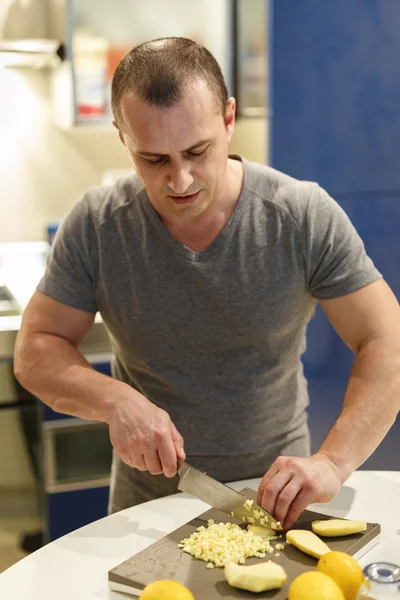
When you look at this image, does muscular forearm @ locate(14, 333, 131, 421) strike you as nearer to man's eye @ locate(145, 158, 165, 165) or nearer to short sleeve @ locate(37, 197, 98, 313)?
short sleeve @ locate(37, 197, 98, 313)

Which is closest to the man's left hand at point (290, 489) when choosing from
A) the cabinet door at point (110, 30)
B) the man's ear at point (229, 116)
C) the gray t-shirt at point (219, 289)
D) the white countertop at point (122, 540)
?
the white countertop at point (122, 540)

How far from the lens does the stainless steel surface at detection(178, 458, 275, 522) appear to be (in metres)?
1.44

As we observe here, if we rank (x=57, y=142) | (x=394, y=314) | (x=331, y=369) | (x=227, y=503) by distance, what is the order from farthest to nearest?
(x=57, y=142), (x=331, y=369), (x=394, y=314), (x=227, y=503)

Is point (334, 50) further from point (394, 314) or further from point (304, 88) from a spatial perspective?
point (394, 314)

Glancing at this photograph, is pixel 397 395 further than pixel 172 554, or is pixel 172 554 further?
pixel 397 395

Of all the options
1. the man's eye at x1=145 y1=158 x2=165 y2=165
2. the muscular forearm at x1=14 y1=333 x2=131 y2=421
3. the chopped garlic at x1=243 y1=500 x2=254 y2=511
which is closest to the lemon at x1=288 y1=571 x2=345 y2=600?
the chopped garlic at x1=243 y1=500 x2=254 y2=511

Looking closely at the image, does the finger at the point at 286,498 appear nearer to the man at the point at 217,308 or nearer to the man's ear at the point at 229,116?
the man at the point at 217,308

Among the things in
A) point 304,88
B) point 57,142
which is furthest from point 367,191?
point 57,142

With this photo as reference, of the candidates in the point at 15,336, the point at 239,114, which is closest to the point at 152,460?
the point at 15,336

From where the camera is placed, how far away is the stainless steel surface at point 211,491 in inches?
56.9

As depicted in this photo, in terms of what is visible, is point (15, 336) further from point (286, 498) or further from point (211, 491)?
point (286, 498)

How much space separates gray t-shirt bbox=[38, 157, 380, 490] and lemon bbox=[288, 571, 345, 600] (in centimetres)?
60

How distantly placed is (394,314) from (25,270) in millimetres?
1547

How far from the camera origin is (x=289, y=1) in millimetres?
2629
